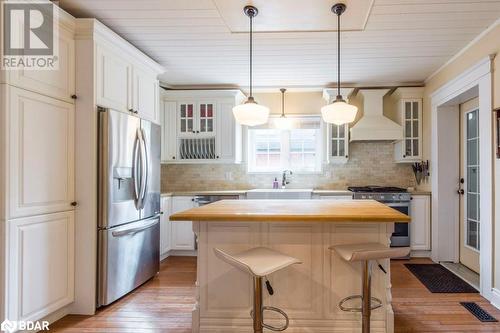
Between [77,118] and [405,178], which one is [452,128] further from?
[77,118]

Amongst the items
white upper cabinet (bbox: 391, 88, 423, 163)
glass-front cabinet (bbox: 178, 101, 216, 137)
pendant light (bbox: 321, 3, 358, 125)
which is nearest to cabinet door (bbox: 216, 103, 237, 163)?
glass-front cabinet (bbox: 178, 101, 216, 137)

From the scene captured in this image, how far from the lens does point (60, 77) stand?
7.72 feet

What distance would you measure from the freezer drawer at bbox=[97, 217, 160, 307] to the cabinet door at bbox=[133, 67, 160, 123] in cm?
117

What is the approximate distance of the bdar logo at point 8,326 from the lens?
1929 mm

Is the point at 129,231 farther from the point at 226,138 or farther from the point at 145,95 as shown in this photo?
the point at 226,138

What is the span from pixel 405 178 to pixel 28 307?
4736 mm

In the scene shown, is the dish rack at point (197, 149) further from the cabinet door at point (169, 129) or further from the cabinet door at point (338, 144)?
the cabinet door at point (338, 144)

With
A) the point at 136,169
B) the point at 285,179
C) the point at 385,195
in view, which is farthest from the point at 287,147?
the point at 136,169

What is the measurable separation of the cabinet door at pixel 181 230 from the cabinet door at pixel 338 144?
2.22 metres

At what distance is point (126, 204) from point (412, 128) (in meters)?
3.95

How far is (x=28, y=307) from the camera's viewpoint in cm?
208

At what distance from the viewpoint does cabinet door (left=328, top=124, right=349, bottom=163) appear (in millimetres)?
4453

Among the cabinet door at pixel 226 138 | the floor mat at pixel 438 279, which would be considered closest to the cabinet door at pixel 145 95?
the cabinet door at pixel 226 138

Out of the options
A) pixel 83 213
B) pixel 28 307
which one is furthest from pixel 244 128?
pixel 28 307
